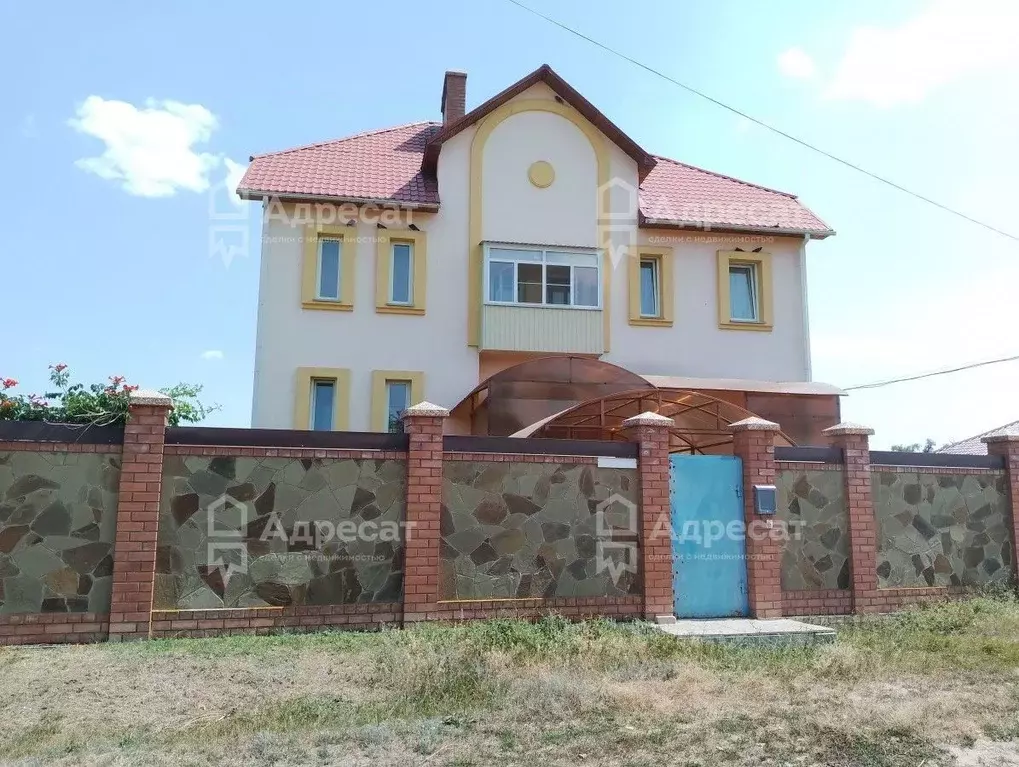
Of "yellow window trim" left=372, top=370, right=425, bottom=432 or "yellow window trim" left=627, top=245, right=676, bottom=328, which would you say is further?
"yellow window trim" left=627, top=245, right=676, bottom=328

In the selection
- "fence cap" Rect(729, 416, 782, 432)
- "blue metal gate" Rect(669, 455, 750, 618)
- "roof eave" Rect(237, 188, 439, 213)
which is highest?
"roof eave" Rect(237, 188, 439, 213)

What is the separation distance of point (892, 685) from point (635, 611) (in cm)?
303

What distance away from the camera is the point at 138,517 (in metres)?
8.05

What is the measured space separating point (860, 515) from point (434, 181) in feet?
34.3

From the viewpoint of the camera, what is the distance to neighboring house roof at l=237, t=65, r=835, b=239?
1548 cm

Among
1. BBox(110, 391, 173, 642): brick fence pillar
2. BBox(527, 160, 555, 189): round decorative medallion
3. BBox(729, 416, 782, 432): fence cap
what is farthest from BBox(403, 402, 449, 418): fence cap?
BBox(527, 160, 555, 189): round decorative medallion

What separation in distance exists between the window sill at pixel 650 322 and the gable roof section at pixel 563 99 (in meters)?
3.34

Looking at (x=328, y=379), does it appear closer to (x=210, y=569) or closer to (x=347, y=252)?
(x=347, y=252)

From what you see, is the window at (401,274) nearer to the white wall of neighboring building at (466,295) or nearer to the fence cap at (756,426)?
the white wall of neighboring building at (466,295)

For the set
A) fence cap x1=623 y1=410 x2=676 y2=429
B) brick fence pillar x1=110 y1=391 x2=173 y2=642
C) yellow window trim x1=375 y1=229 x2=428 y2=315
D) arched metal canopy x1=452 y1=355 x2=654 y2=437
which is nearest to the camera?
brick fence pillar x1=110 y1=391 x2=173 y2=642

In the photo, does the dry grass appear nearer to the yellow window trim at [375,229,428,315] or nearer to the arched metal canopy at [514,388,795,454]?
the arched metal canopy at [514,388,795,454]

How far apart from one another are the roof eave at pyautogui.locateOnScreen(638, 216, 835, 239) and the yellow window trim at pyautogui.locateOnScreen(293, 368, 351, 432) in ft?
22.6

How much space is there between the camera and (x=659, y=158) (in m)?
19.8

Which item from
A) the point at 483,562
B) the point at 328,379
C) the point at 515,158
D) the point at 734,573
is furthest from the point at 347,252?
the point at 734,573
